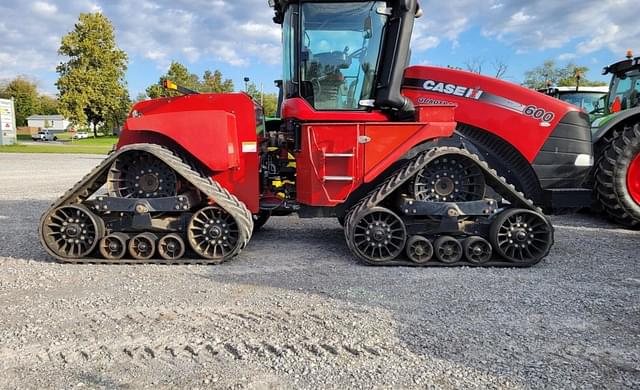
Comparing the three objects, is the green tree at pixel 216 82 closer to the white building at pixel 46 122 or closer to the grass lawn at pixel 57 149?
the grass lawn at pixel 57 149

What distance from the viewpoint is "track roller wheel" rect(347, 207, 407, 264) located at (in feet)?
15.6

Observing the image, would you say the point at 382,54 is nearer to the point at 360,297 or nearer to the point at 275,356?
the point at 360,297

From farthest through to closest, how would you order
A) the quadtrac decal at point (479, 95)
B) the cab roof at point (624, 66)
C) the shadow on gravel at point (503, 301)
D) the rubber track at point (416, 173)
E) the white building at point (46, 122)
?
the white building at point (46, 122), the cab roof at point (624, 66), the quadtrac decal at point (479, 95), the rubber track at point (416, 173), the shadow on gravel at point (503, 301)

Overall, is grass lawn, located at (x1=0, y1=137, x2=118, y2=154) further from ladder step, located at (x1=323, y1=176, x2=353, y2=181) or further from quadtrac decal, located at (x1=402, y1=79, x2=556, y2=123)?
quadtrac decal, located at (x1=402, y1=79, x2=556, y2=123)

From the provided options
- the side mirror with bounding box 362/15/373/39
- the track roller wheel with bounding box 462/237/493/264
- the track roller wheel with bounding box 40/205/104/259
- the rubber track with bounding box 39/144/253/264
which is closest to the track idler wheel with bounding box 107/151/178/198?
the rubber track with bounding box 39/144/253/264

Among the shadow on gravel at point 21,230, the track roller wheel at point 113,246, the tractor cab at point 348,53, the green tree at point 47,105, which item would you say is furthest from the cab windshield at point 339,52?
the green tree at point 47,105

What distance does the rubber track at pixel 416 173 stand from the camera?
4.68 meters

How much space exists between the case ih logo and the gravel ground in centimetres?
193

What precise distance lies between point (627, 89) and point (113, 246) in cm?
875

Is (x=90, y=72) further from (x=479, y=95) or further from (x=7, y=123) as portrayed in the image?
(x=479, y=95)

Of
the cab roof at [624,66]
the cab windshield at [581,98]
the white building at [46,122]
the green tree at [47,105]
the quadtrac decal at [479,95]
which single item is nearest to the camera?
the quadtrac decal at [479,95]

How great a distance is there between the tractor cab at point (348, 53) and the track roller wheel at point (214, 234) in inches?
55.0

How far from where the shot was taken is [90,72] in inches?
1619

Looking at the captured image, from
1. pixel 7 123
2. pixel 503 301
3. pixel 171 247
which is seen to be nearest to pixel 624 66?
pixel 503 301
